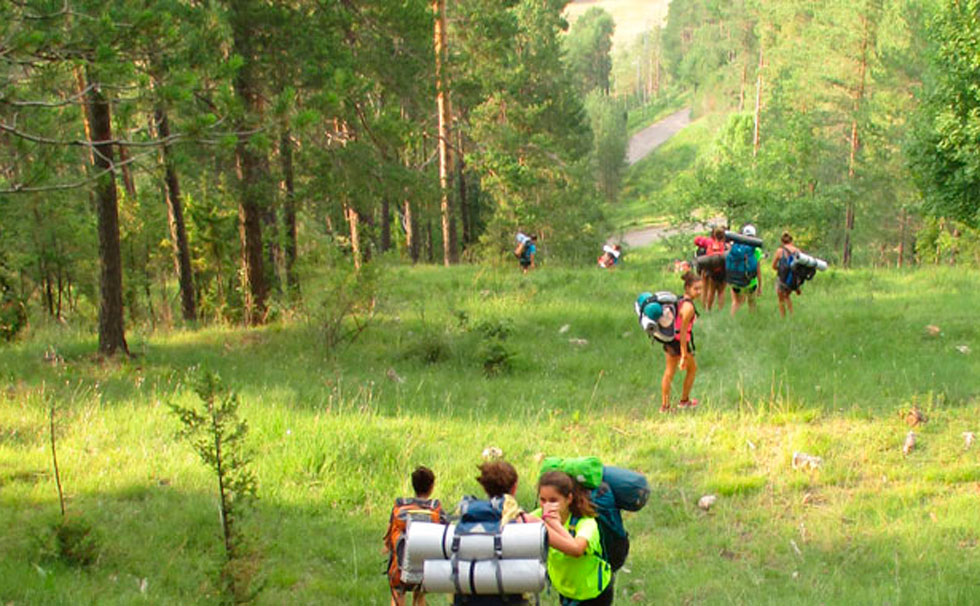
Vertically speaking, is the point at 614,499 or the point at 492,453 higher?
the point at 614,499

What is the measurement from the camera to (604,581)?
14.1 ft

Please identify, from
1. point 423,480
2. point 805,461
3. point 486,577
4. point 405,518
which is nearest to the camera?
point 486,577

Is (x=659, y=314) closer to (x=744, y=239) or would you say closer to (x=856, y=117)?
(x=744, y=239)

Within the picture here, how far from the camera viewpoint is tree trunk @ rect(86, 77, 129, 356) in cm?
1155

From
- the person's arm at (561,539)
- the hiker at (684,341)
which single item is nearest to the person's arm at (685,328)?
the hiker at (684,341)

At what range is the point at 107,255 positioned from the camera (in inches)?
464

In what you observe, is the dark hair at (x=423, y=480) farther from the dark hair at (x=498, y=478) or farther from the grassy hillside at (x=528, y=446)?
the grassy hillside at (x=528, y=446)

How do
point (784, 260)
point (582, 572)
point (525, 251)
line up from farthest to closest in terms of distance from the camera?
1. point (525, 251)
2. point (784, 260)
3. point (582, 572)

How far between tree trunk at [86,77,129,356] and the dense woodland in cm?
3

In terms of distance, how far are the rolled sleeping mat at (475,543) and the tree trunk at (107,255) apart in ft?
30.5

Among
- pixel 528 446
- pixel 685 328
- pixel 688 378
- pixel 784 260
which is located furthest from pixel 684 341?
pixel 784 260

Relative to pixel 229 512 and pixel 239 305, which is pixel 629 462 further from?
pixel 239 305

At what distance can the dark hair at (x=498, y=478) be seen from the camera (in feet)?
14.1

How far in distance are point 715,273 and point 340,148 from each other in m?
7.02
